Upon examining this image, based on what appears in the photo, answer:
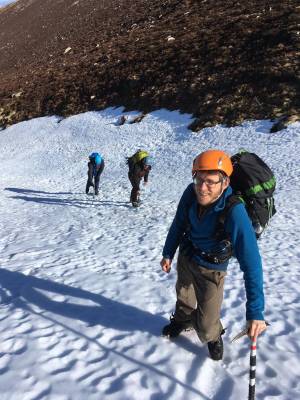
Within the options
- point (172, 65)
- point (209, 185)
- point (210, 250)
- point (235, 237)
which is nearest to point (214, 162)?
point (209, 185)

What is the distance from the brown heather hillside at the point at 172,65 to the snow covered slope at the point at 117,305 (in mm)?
7965

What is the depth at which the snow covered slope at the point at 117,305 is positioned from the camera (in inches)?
166

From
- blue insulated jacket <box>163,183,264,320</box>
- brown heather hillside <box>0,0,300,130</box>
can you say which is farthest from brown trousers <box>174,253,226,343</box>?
brown heather hillside <box>0,0,300,130</box>

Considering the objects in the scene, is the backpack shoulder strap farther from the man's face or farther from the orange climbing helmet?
the orange climbing helmet

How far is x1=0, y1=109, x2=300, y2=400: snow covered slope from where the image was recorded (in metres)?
4.22

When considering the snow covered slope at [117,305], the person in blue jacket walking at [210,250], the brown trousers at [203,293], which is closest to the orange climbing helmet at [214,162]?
the person in blue jacket walking at [210,250]

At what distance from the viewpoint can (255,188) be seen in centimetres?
369

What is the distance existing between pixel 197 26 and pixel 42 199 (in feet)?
88.6

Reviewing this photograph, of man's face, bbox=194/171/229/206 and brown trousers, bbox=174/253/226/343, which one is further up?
man's face, bbox=194/171/229/206

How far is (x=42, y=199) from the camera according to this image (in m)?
16.4

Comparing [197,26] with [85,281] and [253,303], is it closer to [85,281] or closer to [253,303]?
[85,281]

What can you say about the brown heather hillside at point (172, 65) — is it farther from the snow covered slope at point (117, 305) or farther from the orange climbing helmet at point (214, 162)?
the orange climbing helmet at point (214, 162)

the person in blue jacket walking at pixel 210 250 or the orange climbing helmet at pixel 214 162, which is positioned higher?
the orange climbing helmet at pixel 214 162

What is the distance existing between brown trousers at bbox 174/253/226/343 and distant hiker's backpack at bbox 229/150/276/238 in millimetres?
711
